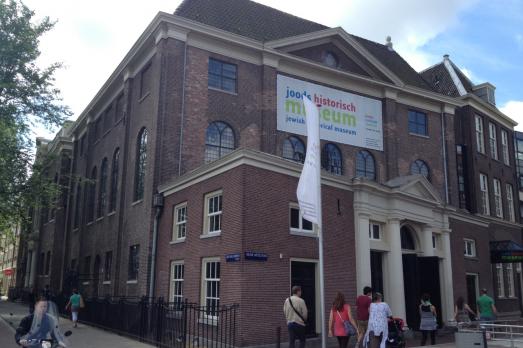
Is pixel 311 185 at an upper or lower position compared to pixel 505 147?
lower

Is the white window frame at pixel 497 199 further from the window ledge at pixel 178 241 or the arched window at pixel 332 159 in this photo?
the window ledge at pixel 178 241

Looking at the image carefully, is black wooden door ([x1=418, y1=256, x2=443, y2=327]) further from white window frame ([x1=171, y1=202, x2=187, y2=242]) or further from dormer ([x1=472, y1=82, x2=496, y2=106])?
dormer ([x1=472, y1=82, x2=496, y2=106])

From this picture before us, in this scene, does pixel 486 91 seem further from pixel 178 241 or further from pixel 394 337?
pixel 394 337

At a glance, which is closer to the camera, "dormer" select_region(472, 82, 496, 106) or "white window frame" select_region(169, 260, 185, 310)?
"white window frame" select_region(169, 260, 185, 310)

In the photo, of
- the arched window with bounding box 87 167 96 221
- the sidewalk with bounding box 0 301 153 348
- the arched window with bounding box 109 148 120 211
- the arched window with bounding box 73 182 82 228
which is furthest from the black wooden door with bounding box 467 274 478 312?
the arched window with bounding box 73 182 82 228

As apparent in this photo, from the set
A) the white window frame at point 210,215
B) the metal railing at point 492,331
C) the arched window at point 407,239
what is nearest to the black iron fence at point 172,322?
the white window frame at point 210,215

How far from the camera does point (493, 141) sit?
36.8m

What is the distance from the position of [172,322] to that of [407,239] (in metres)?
10.7

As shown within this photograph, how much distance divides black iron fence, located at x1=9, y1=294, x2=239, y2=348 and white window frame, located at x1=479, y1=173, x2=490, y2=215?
944 inches

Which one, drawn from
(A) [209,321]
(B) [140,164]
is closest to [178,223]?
(A) [209,321]

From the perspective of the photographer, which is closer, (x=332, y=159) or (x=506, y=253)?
(x=332, y=159)

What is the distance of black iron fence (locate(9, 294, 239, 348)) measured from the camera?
47.0 ft

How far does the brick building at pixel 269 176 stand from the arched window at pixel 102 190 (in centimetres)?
14

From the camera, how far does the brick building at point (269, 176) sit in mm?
16125
